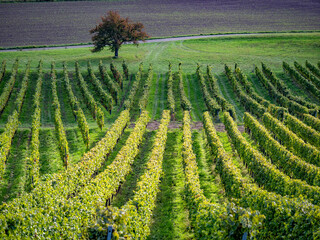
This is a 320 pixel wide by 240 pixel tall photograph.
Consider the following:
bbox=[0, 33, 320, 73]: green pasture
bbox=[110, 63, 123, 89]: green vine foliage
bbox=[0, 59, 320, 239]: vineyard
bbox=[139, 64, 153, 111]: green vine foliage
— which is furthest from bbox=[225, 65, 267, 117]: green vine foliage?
bbox=[110, 63, 123, 89]: green vine foliage

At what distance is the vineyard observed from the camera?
38.6 feet

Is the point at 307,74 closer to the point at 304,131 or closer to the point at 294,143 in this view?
the point at 304,131

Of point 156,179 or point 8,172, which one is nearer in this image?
point 156,179

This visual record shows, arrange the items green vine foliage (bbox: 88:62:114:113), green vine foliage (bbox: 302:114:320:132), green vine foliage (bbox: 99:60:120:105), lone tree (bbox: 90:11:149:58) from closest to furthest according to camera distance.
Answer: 1. green vine foliage (bbox: 302:114:320:132)
2. green vine foliage (bbox: 88:62:114:113)
3. green vine foliage (bbox: 99:60:120:105)
4. lone tree (bbox: 90:11:149:58)

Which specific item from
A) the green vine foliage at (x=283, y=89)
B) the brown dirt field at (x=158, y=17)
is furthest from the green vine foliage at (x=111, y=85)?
the brown dirt field at (x=158, y=17)

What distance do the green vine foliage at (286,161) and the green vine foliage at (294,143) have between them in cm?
160

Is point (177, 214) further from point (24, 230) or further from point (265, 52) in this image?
point (265, 52)

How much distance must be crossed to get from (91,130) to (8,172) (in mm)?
10239

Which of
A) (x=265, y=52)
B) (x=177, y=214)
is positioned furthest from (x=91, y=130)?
(x=265, y=52)

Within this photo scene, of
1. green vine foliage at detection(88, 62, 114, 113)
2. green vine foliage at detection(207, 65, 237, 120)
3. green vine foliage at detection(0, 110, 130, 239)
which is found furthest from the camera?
green vine foliage at detection(88, 62, 114, 113)

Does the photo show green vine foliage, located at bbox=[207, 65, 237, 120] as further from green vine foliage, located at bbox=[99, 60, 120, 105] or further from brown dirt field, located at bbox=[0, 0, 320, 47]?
brown dirt field, located at bbox=[0, 0, 320, 47]

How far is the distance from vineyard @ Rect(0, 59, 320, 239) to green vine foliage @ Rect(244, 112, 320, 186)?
0.08 meters

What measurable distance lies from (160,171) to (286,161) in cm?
792

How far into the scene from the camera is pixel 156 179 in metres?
17.2
